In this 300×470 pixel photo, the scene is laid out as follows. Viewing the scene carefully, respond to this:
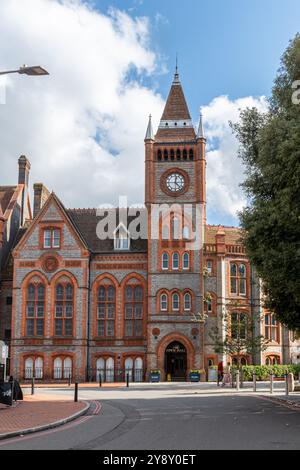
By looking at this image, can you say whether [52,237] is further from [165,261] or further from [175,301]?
[175,301]

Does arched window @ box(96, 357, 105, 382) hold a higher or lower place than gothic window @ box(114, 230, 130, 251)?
lower

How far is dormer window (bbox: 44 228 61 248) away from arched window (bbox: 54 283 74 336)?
3415mm

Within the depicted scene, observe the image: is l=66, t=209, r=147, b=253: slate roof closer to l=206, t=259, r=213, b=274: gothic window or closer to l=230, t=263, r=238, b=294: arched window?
l=206, t=259, r=213, b=274: gothic window

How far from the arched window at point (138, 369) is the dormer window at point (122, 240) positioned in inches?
369

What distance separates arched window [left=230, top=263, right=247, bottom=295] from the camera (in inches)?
2221

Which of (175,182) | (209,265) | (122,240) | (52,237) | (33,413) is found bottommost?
(33,413)

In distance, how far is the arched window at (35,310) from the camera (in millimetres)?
54094

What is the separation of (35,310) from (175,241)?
12799mm

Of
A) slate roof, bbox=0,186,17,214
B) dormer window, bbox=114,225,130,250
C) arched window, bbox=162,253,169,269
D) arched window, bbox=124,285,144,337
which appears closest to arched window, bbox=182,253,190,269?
arched window, bbox=162,253,169,269

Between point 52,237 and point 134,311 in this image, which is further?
point 52,237

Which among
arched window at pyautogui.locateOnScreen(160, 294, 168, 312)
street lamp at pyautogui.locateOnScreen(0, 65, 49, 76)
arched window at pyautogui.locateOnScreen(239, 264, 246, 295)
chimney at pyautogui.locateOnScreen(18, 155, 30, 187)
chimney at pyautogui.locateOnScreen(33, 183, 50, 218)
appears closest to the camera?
street lamp at pyautogui.locateOnScreen(0, 65, 49, 76)

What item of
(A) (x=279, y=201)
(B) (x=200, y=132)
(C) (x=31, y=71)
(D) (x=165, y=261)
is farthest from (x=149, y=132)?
(C) (x=31, y=71)

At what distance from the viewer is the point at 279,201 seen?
23.4 metres

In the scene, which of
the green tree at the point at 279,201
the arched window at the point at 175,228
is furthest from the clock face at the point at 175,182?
the green tree at the point at 279,201
